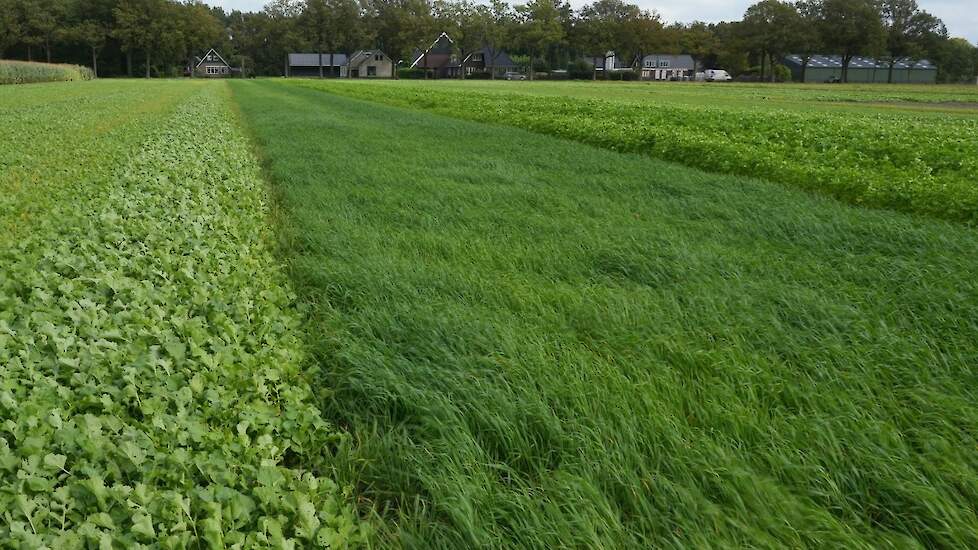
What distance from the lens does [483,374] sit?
402 centimetres

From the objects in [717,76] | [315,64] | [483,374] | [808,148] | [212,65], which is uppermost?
[315,64]

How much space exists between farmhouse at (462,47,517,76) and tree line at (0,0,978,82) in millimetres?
2790

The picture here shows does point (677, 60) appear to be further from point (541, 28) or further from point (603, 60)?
point (541, 28)

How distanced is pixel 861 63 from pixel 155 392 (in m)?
132

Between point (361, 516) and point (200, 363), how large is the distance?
149cm

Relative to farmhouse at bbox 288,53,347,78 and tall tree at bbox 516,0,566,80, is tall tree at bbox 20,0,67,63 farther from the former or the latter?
tall tree at bbox 516,0,566,80

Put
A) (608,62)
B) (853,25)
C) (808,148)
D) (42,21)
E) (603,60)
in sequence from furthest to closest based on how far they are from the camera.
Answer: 1. (608,62)
2. (603,60)
3. (42,21)
4. (853,25)
5. (808,148)

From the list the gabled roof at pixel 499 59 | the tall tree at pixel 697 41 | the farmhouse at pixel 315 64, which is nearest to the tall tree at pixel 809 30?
the tall tree at pixel 697 41

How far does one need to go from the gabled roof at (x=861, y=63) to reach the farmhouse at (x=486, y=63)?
48.5 metres

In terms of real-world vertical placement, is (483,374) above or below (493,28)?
below

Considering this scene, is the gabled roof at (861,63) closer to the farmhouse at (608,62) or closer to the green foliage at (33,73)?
the farmhouse at (608,62)

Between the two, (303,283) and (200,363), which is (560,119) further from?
(200,363)

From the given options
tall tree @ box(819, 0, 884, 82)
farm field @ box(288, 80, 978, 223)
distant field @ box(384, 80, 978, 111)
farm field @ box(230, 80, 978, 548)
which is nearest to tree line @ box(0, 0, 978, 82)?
tall tree @ box(819, 0, 884, 82)

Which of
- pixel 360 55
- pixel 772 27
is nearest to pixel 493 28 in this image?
pixel 360 55
